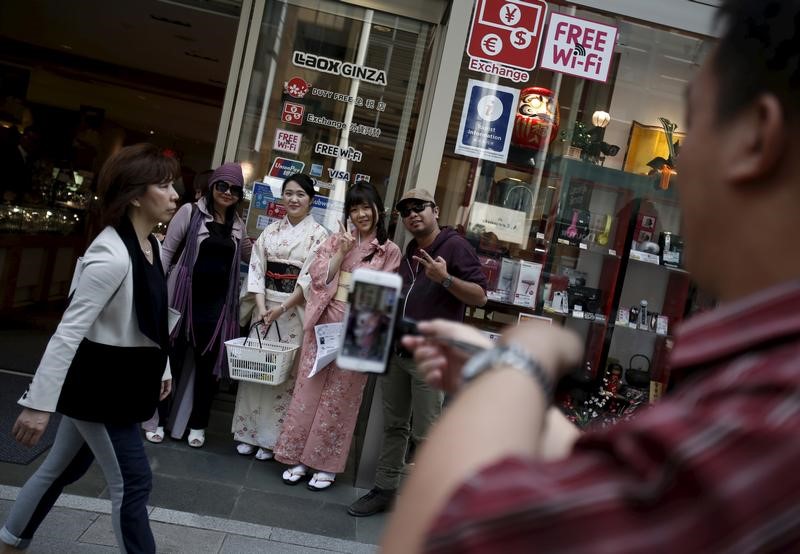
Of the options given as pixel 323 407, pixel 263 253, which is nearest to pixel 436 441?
pixel 323 407

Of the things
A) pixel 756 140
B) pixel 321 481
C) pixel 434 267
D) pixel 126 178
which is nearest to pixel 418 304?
pixel 434 267

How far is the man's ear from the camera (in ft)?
1.96

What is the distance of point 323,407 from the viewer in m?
4.71

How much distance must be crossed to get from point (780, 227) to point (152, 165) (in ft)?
8.92

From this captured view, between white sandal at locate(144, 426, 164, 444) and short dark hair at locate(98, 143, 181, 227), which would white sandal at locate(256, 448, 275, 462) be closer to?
white sandal at locate(144, 426, 164, 444)

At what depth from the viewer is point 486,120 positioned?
5.10 m

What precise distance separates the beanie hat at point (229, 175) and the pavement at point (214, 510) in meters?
1.85

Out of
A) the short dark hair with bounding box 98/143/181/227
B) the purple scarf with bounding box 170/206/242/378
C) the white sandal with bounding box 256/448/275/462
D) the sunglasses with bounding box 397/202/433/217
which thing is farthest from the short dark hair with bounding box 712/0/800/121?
the white sandal with bounding box 256/448/275/462

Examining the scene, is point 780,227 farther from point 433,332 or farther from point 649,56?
point 649,56

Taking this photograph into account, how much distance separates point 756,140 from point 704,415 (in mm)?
251

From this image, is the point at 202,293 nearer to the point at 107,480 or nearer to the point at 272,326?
the point at 272,326

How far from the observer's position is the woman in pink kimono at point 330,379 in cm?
468

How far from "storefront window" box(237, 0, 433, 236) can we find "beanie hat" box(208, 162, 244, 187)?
0.43 metres

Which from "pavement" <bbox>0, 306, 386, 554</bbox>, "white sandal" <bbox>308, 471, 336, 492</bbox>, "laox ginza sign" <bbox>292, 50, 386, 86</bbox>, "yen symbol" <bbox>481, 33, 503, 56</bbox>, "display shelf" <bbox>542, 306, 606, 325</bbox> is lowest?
"pavement" <bbox>0, 306, 386, 554</bbox>
